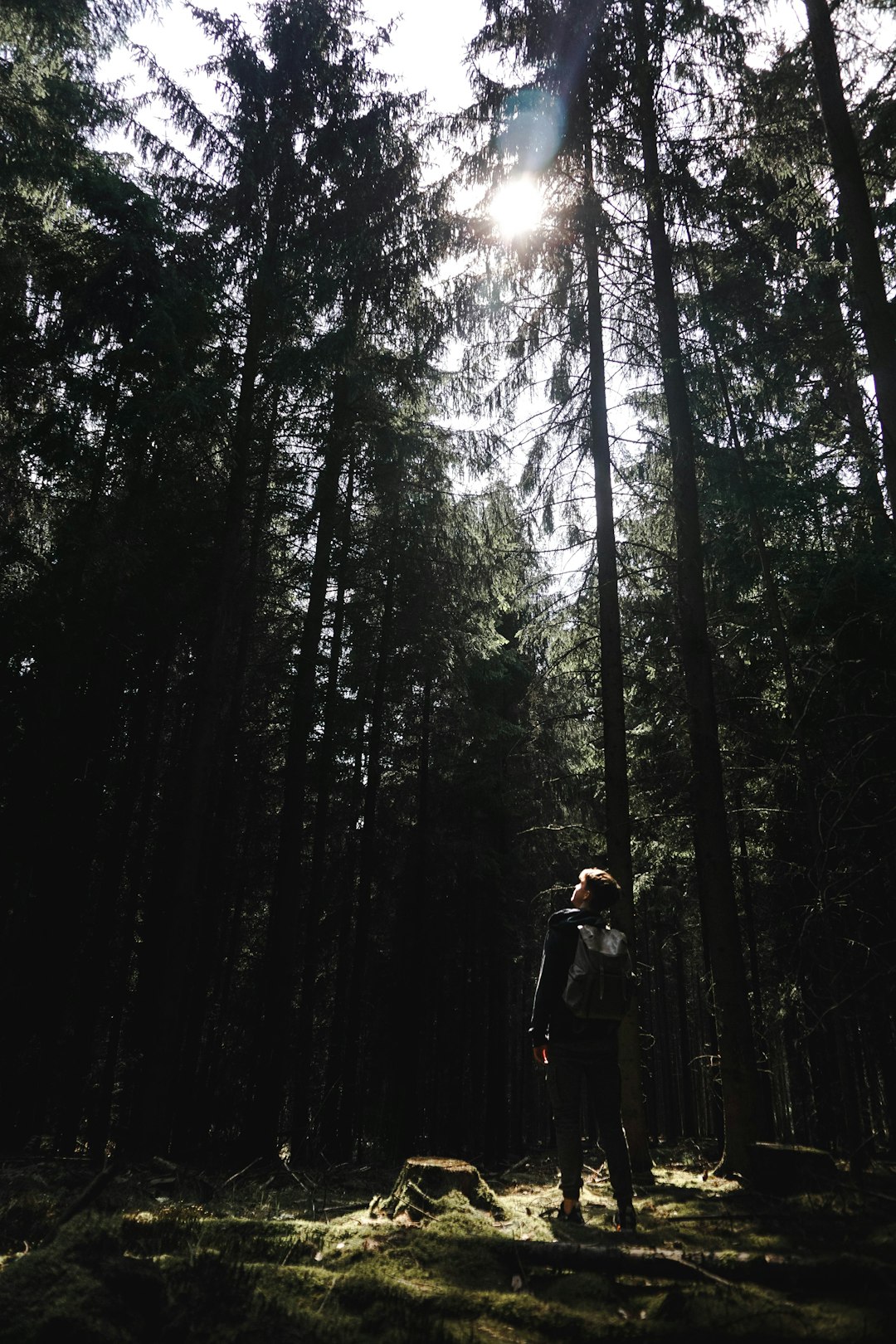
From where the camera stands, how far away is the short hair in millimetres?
5500

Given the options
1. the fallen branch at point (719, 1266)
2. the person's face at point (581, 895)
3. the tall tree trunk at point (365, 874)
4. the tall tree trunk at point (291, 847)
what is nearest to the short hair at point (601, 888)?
the person's face at point (581, 895)

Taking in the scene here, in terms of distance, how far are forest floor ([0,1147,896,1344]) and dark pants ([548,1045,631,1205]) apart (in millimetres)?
765

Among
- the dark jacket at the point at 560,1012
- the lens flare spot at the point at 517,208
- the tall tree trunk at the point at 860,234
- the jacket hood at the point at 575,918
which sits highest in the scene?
the lens flare spot at the point at 517,208

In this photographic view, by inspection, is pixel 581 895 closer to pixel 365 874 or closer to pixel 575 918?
pixel 575 918

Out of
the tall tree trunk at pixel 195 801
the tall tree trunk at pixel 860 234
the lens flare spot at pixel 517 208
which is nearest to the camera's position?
the tall tree trunk at pixel 860 234

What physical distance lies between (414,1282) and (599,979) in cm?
251

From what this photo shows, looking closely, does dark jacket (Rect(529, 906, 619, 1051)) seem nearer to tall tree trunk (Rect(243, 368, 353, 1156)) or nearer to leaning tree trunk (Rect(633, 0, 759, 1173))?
leaning tree trunk (Rect(633, 0, 759, 1173))

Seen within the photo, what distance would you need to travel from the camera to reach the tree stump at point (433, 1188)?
4852 mm

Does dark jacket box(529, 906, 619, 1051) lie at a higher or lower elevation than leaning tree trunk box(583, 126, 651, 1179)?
lower

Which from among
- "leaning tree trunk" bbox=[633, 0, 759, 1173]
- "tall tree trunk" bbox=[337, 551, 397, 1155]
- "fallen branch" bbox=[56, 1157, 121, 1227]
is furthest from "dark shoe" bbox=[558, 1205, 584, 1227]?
"tall tree trunk" bbox=[337, 551, 397, 1155]

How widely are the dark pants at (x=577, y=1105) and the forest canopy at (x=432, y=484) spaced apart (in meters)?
2.82

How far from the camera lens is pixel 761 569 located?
36.2 ft

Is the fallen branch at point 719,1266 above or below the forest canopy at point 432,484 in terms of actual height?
below

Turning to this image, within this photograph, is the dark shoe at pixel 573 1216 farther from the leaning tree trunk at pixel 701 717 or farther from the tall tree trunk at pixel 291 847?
the tall tree trunk at pixel 291 847
